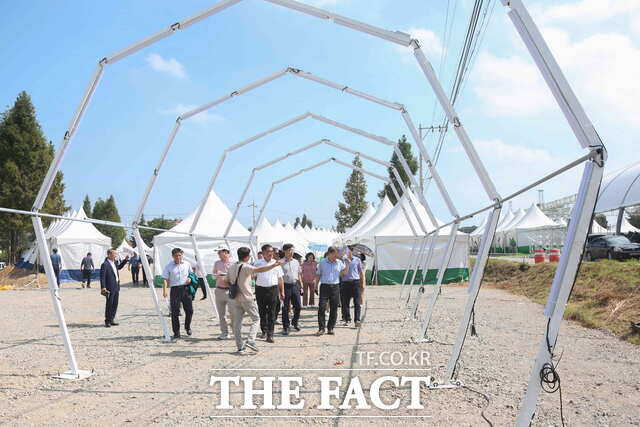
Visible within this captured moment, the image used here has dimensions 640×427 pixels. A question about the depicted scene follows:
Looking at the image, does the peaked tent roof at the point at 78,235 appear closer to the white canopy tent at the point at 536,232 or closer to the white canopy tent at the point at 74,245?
the white canopy tent at the point at 74,245

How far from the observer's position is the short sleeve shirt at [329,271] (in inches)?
372

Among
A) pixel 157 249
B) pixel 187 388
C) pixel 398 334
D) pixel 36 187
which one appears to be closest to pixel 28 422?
pixel 187 388

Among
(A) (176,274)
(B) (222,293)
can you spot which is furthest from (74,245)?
(B) (222,293)

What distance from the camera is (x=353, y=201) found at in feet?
186

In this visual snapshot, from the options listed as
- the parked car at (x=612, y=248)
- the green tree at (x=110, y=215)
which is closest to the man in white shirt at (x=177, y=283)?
the parked car at (x=612, y=248)

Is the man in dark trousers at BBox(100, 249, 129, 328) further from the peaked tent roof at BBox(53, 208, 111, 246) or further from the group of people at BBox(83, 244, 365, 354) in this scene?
the peaked tent roof at BBox(53, 208, 111, 246)

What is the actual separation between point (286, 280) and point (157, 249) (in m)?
14.9

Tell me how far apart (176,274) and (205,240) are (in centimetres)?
1323

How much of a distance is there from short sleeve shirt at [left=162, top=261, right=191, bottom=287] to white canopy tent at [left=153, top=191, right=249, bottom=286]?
12.3 metres

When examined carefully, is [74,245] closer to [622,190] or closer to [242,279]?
[242,279]

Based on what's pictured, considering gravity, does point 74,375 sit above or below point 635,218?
below

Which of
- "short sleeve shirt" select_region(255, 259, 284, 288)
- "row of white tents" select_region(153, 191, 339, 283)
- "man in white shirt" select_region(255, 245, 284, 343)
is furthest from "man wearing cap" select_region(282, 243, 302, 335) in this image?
"row of white tents" select_region(153, 191, 339, 283)

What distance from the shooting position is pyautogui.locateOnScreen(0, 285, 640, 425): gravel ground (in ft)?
15.2

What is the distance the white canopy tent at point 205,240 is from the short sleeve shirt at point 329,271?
40.0 feet
